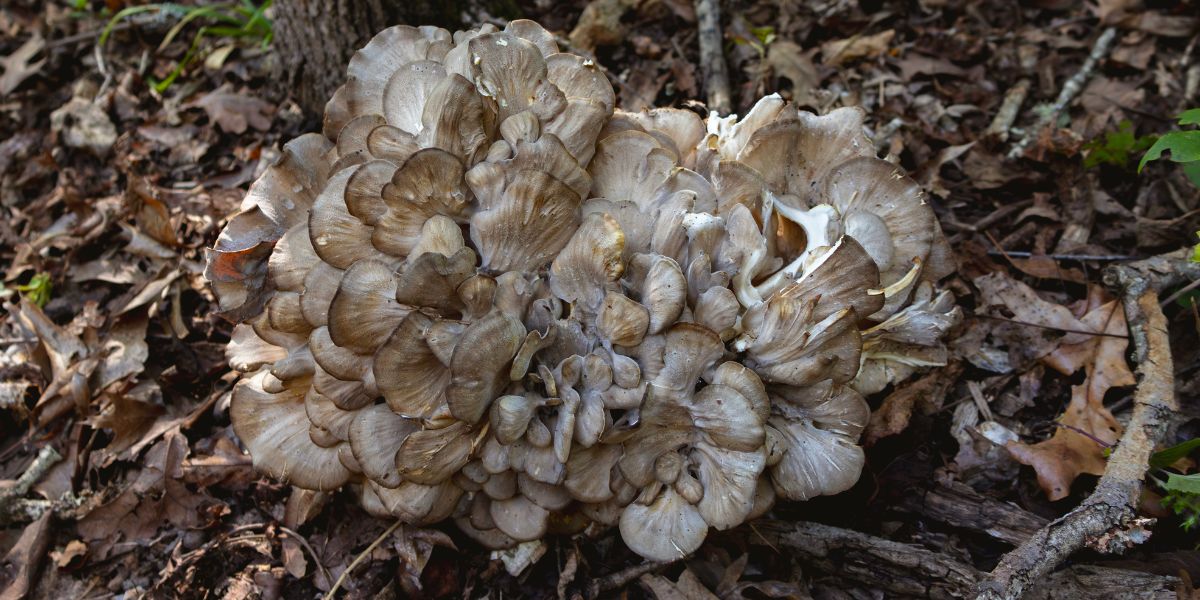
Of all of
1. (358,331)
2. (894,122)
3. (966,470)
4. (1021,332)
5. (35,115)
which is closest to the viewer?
(358,331)

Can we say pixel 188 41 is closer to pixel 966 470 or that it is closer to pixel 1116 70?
pixel 966 470

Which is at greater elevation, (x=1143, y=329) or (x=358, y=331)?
(x=358, y=331)

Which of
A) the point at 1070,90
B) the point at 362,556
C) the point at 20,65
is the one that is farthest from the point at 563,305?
the point at 20,65

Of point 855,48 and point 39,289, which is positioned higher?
point 855,48

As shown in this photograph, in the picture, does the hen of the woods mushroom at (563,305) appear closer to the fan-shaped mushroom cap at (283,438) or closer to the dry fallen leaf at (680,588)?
the fan-shaped mushroom cap at (283,438)

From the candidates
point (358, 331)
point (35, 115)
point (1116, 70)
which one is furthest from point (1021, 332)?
point (35, 115)

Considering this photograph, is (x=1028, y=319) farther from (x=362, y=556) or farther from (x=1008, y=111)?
(x=362, y=556)
